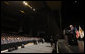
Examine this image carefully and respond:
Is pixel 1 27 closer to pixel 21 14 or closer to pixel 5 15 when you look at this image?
pixel 5 15

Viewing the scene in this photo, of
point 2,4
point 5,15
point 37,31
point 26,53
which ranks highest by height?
point 2,4

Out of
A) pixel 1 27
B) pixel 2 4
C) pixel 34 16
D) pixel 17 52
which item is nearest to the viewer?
pixel 1 27

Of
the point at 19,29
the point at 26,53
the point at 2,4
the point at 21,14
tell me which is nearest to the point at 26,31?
the point at 19,29

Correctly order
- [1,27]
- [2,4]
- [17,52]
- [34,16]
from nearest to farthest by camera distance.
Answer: [1,27], [2,4], [34,16], [17,52]

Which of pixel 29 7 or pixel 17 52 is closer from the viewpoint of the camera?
pixel 29 7

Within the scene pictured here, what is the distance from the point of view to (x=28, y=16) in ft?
3.40

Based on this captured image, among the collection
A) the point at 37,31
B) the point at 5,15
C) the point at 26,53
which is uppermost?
the point at 5,15

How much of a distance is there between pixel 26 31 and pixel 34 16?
0.16m

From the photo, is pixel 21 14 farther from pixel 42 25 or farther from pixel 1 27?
pixel 1 27

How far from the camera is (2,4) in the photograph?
0.89 m

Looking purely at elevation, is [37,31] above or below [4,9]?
below

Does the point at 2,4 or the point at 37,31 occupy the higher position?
the point at 2,4

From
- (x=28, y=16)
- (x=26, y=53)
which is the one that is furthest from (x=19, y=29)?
(x=26, y=53)

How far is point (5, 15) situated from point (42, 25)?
14.2 inches
